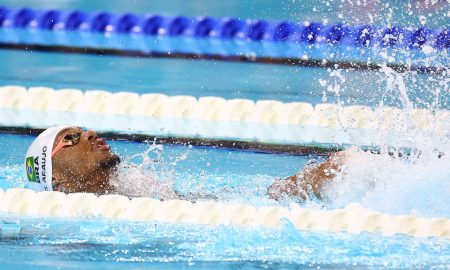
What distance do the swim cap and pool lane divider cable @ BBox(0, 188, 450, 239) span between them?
0.05 metres

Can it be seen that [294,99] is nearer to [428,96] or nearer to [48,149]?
[428,96]

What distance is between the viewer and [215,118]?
18.1ft

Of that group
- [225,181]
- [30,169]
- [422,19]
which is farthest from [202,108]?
[422,19]

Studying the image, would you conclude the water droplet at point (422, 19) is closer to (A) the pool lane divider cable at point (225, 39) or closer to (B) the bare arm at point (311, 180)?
(A) the pool lane divider cable at point (225, 39)

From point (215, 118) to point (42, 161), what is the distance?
1.83 m

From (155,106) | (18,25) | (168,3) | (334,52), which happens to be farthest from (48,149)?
(168,3)

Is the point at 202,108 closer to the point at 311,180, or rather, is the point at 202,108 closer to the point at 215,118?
the point at 215,118

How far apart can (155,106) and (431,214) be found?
2.34 meters

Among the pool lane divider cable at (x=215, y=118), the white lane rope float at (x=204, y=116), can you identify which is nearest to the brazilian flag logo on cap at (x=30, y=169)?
the pool lane divider cable at (x=215, y=118)

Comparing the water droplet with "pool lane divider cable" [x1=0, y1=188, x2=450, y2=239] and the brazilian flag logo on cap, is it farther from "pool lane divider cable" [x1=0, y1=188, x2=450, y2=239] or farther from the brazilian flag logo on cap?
the brazilian flag logo on cap

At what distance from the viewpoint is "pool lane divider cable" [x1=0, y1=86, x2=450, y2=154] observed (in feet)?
16.6

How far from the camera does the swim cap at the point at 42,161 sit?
3.79 meters

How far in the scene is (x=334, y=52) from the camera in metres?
6.80

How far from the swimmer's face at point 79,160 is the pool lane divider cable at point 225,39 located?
9.40ft
